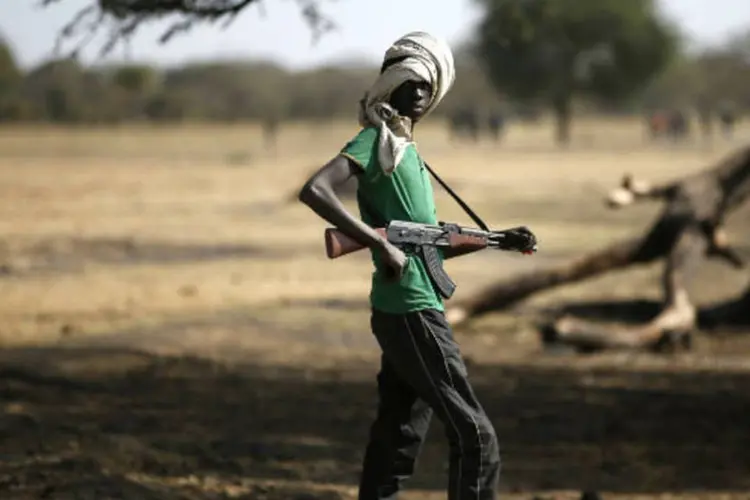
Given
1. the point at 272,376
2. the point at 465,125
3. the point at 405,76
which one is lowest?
the point at 272,376

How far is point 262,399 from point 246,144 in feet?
158

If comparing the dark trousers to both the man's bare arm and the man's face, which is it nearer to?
the man's bare arm

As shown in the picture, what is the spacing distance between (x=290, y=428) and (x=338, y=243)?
3.74 metres

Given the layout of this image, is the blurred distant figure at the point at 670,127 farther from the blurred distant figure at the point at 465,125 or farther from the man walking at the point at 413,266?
the man walking at the point at 413,266

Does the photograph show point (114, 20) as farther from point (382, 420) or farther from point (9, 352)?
point (382, 420)

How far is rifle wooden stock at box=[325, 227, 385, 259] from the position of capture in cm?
441

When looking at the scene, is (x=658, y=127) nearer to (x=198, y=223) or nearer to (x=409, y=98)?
(x=198, y=223)

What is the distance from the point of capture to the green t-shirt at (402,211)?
4535 millimetres

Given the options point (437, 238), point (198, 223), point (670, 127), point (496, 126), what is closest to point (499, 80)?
point (496, 126)

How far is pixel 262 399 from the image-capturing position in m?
8.91

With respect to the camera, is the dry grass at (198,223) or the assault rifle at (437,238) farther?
the dry grass at (198,223)

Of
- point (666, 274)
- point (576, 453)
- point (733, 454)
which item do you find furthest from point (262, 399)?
point (666, 274)

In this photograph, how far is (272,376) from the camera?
9.84 metres

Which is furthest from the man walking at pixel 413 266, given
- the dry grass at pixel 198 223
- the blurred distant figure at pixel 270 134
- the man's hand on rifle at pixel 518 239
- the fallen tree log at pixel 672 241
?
the blurred distant figure at pixel 270 134
